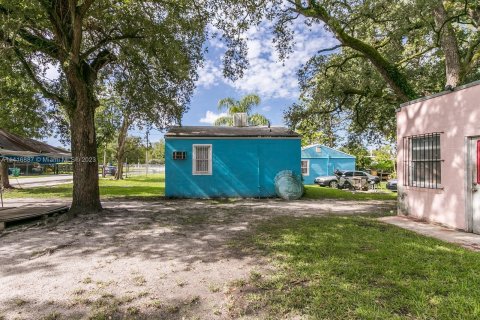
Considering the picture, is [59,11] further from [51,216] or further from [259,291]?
[259,291]

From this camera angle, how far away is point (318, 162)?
86.0ft

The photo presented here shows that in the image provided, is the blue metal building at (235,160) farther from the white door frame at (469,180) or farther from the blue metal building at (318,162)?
the blue metal building at (318,162)

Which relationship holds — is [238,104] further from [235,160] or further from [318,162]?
[235,160]

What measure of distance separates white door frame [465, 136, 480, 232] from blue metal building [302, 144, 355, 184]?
64.6 feet

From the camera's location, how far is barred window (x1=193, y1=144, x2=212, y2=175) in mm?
13625

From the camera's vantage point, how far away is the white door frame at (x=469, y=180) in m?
6.17

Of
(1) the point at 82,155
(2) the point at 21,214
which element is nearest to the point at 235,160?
(1) the point at 82,155

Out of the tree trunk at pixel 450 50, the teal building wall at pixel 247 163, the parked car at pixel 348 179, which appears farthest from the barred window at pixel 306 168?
the tree trunk at pixel 450 50

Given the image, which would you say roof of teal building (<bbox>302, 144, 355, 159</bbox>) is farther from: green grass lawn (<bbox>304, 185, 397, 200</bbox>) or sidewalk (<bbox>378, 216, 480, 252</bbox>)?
sidewalk (<bbox>378, 216, 480, 252</bbox>)

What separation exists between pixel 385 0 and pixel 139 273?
33.1ft

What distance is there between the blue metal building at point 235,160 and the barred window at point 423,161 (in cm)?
590

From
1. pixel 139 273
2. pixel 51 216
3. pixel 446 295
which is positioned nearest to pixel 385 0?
pixel 446 295

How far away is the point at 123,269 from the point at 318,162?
23.9 metres

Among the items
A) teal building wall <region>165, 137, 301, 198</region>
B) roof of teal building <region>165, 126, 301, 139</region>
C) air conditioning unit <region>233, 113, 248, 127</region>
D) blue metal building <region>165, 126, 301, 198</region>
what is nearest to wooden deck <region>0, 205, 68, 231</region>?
blue metal building <region>165, 126, 301, 198</region>
